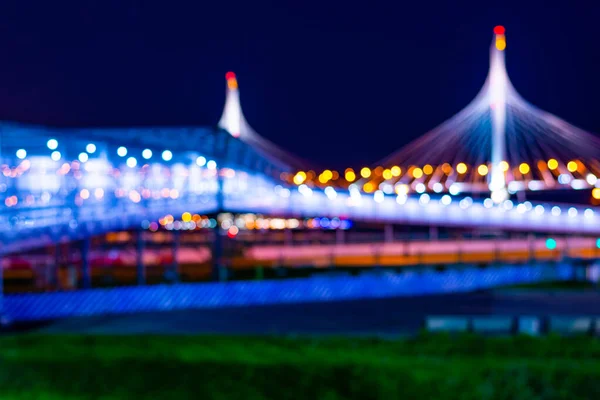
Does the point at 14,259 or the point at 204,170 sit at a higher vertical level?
the point at 204,170

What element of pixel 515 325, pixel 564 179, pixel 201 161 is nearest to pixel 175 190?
pixel 201 161

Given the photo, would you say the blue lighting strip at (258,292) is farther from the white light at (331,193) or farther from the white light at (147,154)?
the white light at (331,193)

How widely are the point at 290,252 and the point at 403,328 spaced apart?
1890 centimetres

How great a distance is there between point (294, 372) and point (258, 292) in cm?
1197

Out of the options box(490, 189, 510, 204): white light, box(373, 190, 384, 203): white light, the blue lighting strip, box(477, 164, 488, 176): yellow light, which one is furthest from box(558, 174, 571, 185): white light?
the blue lighting strip

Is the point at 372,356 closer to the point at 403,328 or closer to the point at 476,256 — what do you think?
the point at 403,328

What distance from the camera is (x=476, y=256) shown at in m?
34.1

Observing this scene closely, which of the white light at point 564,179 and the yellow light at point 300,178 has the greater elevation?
the yellow light at point 300,178

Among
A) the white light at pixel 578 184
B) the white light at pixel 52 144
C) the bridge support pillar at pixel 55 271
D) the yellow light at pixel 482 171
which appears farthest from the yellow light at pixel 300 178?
the white light at pixel 52 144

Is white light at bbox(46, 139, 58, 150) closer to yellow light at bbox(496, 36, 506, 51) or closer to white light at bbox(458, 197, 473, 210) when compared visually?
white light at bbox(458, 197, 473, 210)

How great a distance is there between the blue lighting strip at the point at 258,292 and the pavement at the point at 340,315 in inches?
32.0

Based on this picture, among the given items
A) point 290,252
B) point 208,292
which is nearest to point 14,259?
point 290,252

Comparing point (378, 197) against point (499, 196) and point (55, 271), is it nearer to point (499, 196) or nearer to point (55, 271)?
point (499, 196)

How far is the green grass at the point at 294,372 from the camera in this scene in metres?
7.05
